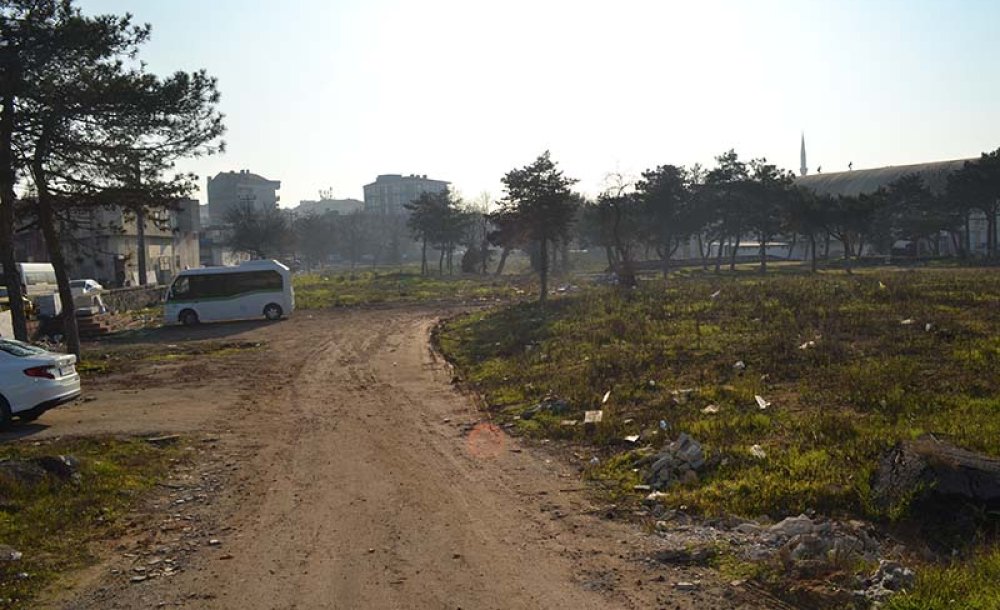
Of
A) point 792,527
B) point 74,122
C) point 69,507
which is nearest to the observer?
point 792,527

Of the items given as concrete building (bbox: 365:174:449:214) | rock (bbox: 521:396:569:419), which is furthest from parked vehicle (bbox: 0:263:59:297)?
concrete building (bbox: 365:174:449:214)

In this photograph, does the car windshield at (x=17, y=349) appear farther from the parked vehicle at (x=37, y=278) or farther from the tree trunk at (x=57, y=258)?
the parked vehicle at (x=37, y=278)

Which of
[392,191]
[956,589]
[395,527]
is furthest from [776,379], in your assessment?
[392,191]

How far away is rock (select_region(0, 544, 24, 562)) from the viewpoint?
284 inches

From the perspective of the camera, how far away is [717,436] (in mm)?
10461

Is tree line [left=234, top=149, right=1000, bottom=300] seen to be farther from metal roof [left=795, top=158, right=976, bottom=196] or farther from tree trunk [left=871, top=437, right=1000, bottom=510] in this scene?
tree trunk [left=871, top=437, right=1000, bottom=510]

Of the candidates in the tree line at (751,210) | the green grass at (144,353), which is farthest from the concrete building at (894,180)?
the green grass at (144,353)

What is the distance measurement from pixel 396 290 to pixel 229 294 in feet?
65.4

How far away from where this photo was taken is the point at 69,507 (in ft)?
29.1

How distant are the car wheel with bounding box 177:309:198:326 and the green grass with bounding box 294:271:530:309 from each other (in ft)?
28.1

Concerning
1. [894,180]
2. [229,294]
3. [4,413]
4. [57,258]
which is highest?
[894,180]

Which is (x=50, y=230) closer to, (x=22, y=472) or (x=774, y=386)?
(x=22, y=472)

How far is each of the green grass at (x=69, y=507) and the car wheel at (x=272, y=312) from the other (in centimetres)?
2582

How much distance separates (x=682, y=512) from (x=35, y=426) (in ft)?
38.0
